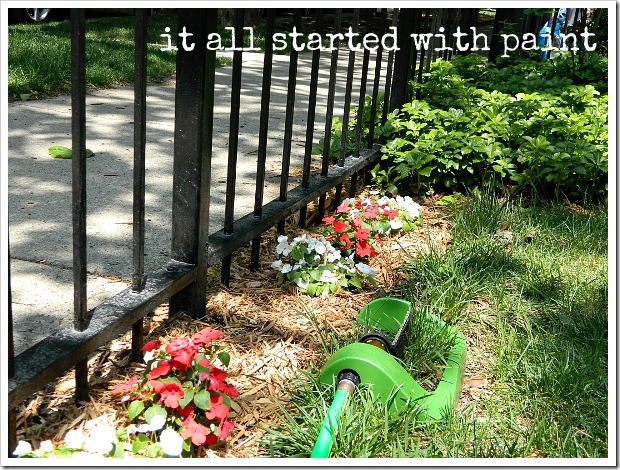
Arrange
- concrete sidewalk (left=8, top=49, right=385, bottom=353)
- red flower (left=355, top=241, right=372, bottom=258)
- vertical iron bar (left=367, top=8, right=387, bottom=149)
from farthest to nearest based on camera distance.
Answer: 1. vertical iron bar (left=367, top=8, right=387, bottom=149)
2. red flower (left=355, top=241, right=372, bottom=258)
3. concrete sidewalk (left=8, top=49, right=385, bottom=353)

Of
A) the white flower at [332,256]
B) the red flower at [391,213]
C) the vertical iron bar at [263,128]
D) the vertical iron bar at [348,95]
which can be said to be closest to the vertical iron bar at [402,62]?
the vertical iron bar at [348,95]

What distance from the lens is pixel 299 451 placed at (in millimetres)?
1870

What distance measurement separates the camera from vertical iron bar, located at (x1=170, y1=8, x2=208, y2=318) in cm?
220

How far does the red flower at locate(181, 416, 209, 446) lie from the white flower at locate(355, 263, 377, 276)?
1.27 m

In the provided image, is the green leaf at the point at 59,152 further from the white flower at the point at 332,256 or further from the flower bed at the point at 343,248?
the white flower at the point at 332,256

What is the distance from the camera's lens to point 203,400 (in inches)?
71.0

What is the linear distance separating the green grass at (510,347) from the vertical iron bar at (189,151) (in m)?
0.61

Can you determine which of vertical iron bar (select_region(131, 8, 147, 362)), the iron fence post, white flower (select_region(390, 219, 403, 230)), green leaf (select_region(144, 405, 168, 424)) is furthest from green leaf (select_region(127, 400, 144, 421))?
white flower (select_region(390, 219, 403, 230))

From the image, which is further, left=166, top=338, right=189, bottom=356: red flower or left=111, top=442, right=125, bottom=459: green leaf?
left=166, top=338, right=189, bottom=356: red flower

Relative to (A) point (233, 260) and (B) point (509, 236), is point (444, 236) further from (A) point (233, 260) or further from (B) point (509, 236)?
(A) point (233, 260)

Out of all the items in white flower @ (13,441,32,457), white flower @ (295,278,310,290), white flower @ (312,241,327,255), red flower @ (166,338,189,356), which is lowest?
white flower @ (13,441,32,457)

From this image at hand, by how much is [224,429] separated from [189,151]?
3.06 feet

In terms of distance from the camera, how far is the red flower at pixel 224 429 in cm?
184

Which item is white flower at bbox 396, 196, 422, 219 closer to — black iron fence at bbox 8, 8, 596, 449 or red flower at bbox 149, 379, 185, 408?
black iron fence at bbox 8, 8, 596, 449
